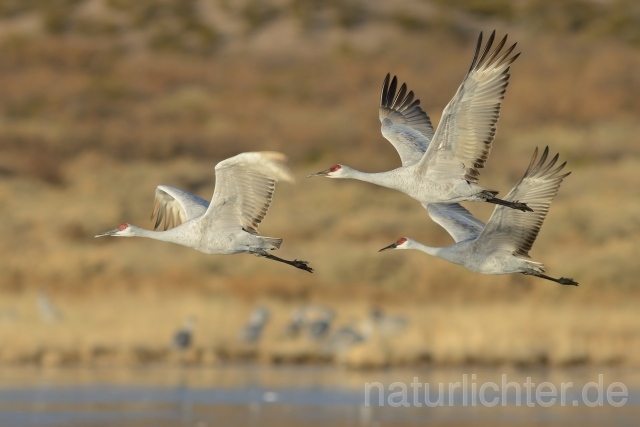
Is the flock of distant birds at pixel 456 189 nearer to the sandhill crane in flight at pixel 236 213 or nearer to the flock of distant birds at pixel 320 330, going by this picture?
the sandhill crane in flight at pixel 236 213

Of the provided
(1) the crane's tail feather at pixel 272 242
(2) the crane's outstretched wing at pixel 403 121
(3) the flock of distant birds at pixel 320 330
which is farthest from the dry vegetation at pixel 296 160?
(1) the crane's tail feather at pixel 272 242

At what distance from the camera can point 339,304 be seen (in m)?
27.8

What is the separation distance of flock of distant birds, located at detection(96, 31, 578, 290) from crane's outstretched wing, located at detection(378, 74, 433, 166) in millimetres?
283

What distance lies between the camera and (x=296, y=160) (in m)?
37.8

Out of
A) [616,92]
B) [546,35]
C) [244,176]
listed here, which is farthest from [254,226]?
[546,35]

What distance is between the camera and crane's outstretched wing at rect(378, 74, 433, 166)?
13.8 metres

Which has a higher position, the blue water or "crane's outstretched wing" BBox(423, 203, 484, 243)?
"crane's outstretched wing" BBox(423, 203, 484, 243)

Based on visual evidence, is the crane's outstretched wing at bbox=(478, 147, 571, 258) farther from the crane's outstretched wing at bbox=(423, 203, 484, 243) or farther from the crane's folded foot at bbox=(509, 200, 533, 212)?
the crane's outstretched wing at bbox=(423, 203, 484, 243)

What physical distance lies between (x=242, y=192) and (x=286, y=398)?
6990mm

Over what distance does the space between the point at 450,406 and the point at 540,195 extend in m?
6.91

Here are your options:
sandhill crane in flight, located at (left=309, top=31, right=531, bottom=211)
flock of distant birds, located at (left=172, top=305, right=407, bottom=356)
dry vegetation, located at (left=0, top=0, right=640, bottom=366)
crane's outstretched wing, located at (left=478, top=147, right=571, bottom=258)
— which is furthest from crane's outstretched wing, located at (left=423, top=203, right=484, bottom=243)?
dry vegetation, located at (left=0, top=0, right=640, bottom=366)

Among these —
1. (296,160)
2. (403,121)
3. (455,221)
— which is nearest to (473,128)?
(455,221)

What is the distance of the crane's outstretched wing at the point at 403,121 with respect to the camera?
1384 centimetres

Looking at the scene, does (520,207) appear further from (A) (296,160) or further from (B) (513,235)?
(A) (296,160)
